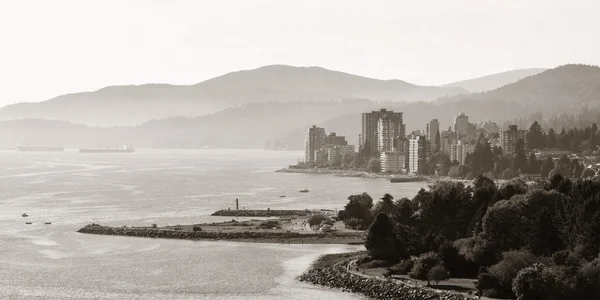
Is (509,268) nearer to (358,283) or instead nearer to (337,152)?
(358,283)

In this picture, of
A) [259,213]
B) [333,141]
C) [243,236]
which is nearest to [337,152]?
[333,141]

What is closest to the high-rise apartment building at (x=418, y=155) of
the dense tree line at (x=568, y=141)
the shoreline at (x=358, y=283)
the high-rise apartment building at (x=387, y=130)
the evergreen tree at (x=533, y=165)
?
the dense tree line at (x=568, y=141)

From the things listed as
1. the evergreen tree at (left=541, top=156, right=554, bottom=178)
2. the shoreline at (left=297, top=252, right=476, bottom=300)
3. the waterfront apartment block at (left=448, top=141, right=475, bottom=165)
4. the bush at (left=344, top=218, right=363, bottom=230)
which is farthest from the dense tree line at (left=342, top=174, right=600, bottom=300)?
the waterfront apartment block at (left=448, top=141, right=475, bottom=165)

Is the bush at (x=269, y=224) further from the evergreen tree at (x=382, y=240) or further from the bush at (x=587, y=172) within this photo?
the bush at (x=587, y=172)

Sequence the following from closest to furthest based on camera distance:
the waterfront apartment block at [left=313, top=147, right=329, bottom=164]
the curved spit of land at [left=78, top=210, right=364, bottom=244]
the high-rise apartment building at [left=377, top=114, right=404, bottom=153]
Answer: the curved spit of land at [left=78, top=210, right=364, bottom=244] < the high-rise apartment building at [left=377, top=114, right=404, bottom=153] < the waterfront apartment block at [left=313, top=147, right=329, bottom=164]

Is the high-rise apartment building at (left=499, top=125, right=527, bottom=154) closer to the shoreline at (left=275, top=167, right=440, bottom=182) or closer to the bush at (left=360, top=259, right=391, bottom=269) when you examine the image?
the shoreline at (left=275, top=167, right=440, bottom=182)

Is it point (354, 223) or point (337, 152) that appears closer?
point (354, 223)
